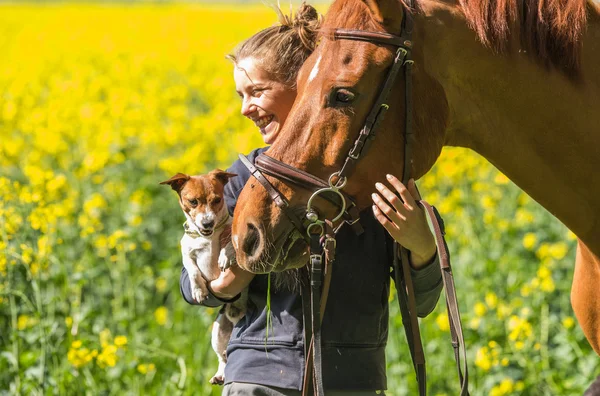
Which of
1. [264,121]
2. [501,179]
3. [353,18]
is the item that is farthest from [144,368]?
[501,179]

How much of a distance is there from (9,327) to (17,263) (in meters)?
0.58

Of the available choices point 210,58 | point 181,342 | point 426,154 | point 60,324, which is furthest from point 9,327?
point 210,58

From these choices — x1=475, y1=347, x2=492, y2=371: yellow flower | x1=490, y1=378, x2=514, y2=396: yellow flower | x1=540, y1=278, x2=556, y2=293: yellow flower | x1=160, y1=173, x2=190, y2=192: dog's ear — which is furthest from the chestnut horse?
x1=540, y1=278, x2=556, y2=293: yellow flower

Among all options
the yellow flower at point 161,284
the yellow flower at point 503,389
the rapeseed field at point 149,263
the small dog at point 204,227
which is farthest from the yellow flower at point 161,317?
the small dog at point 204,227

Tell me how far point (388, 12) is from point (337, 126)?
1.21 feet

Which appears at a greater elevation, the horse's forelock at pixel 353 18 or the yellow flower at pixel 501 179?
the yellow flower at pixel 501 179

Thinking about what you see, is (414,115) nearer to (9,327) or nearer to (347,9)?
(347,9)

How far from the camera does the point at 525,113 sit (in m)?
2.73

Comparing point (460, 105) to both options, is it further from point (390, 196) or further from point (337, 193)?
point (337, 193)

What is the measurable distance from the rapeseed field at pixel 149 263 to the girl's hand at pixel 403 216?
1.54 m

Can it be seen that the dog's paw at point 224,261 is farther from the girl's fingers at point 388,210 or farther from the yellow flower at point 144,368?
the yellow flower at point 144,368

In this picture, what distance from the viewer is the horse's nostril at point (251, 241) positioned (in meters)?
2.50

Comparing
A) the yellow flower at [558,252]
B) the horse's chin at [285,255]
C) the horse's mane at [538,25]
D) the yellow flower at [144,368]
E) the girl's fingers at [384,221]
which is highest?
the horse's mane at [538,25]

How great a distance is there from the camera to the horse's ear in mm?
2551
